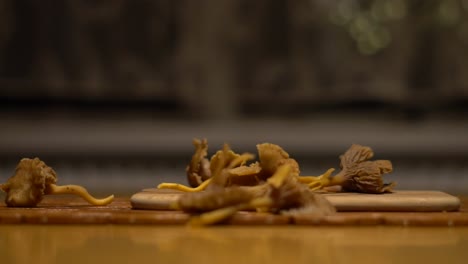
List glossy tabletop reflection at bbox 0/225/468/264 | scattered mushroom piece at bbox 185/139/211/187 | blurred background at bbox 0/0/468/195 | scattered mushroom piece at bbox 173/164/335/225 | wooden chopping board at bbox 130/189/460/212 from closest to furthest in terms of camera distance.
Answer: glossy tabletop reflection at bbox 0/225/468/264, scattered mushroom piece at bbox 173/164/335/225, wooden chopping board at bbox 130/189/460/212, scattered mushroom piece at bbox 185/139/211/187, blurred background at bbox 0/0/468/195

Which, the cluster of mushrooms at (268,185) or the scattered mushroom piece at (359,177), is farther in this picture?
the scattered mushroom piece at (359,177)

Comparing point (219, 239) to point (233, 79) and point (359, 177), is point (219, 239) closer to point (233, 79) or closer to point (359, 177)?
point (359, 177)

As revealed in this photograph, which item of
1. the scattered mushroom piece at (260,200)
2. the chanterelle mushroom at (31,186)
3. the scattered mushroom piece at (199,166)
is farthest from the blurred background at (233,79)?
the scattered mushroom piece at (260,200)

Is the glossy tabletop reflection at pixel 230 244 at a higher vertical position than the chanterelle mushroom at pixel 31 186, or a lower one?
lower

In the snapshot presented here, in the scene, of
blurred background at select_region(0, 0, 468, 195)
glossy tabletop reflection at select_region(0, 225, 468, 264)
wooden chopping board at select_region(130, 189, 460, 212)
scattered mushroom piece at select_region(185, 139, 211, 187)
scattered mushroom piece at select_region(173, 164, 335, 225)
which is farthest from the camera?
blurred background at select_region(0, 0, 468, 195)

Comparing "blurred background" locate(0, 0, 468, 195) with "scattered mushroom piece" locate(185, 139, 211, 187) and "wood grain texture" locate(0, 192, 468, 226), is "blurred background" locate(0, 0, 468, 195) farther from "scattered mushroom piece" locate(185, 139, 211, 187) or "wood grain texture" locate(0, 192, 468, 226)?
"wood grain texture" locate(0, 192, 468, 226)

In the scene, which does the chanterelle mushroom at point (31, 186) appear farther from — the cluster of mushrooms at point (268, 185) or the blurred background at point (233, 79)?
the blurred background at point (233, 79)

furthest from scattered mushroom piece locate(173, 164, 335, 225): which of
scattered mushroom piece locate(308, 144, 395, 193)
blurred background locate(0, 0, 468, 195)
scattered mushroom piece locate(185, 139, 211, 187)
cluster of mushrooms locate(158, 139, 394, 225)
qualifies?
blurred background locate(0, 0, 468, 195)
